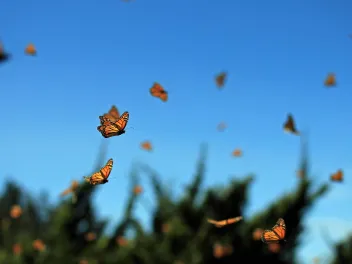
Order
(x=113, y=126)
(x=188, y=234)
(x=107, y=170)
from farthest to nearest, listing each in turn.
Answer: (x=188, y=234) < (x=113, y=126) < (x=107, y=170)

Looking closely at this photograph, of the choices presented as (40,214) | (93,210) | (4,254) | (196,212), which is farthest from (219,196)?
(40,214)

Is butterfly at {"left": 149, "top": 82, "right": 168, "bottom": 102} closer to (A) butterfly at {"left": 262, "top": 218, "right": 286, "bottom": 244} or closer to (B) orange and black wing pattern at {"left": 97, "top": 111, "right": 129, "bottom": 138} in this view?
(B) orange and black wing pattern at {"left": 97, "top": 111, "right": 129, "bottom": 138}

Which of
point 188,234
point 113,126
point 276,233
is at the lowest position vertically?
point 188,234

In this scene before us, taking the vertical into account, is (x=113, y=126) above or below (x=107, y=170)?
above

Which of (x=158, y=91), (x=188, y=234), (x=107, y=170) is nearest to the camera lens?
(x=107, y=170)

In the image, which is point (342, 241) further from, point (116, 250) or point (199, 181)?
point (116, 250)

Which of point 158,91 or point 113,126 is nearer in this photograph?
point 113,126

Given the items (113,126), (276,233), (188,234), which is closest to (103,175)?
(113,126)

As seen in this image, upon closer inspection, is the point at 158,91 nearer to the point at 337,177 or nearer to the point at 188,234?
the point at 337,177
